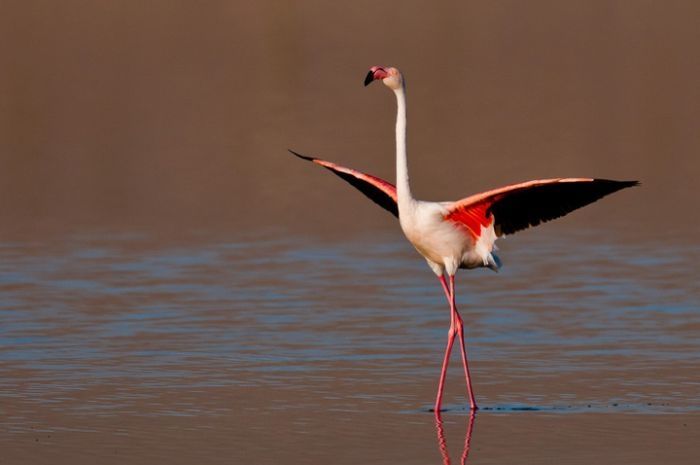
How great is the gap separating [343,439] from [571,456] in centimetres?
130

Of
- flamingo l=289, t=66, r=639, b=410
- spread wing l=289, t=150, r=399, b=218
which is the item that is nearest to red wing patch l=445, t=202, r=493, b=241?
flamingo l=289, t=66, r=639, b=410

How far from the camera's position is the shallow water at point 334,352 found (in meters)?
10.5

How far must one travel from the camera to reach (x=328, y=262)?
1770 cm

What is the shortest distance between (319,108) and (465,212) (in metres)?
20.6

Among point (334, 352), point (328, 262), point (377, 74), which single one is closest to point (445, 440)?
point (377, 74)

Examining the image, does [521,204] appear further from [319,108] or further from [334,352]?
[319,108]

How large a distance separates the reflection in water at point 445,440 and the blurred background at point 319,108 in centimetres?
790

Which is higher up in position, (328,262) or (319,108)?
(319,108)

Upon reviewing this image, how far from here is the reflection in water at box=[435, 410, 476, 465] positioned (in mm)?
10016

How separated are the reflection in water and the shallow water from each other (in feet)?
0.10

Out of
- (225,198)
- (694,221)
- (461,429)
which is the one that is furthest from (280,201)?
(461,429)

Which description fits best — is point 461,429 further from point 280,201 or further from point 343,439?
point 280,201

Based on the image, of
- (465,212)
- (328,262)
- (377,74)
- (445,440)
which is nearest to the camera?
(445,440)

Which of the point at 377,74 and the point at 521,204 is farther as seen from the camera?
the point at 521,204
